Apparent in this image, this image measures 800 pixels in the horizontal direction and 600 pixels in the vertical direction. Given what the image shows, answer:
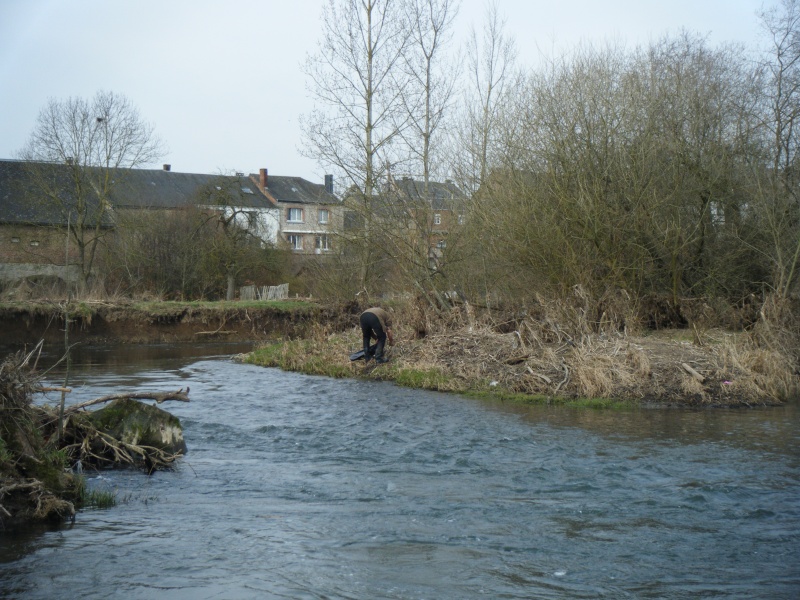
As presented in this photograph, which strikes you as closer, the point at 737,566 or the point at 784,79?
the point at 737,566

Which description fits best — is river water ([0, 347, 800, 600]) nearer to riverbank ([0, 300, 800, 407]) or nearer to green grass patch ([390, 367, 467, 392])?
riverbank ([0, 300, 800, 407])

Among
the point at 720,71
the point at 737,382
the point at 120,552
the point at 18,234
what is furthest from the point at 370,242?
the point at 18,234

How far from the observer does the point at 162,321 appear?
33.7 meters

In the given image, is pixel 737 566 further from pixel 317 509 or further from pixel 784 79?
pixel 784 79

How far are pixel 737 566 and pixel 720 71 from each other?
948 inches

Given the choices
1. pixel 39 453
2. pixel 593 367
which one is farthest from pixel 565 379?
pixel 39 453

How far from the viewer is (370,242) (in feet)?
79.7

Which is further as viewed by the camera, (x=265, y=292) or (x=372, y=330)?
(x=265, y=292)

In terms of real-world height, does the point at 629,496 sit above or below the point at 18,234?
below

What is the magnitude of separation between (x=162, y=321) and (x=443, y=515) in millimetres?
27902

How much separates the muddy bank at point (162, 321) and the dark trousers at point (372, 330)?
28.2ft

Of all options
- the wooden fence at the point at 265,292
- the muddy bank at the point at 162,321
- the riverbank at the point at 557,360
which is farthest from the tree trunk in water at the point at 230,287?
the riverbank at the point at 557,360

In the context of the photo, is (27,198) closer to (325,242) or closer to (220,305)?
(220,305)

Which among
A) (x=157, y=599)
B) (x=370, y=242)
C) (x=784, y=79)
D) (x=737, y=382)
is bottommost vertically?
(x=157, y=599)
